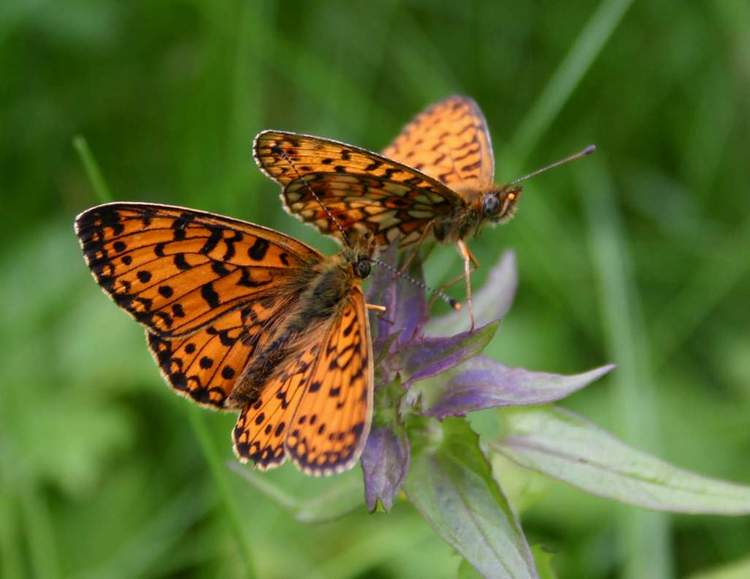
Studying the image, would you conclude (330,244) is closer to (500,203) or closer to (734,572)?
(500,203)

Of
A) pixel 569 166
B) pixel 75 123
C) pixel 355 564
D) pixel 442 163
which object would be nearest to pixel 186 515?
pixel 355 564

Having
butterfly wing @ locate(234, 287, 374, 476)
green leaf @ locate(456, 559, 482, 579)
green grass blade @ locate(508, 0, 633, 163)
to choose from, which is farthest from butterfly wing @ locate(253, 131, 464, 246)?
green grass blade @ locate(508, 0, 633, 163)

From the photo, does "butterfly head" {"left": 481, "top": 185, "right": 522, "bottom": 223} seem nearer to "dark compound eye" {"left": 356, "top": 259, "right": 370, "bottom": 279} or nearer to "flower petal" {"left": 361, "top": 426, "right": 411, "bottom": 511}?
"dark compound eye" {"left": 356, "top": 259, "right": 370, "bottom": 279}

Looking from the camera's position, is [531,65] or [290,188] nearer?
[290,188]

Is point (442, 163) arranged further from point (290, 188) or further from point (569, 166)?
point (569, 166)

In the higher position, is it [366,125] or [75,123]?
[75,123]

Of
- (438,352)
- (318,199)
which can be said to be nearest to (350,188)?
(318,199)
